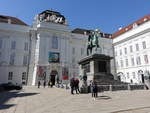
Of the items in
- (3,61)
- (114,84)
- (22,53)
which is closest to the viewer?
(114,84)

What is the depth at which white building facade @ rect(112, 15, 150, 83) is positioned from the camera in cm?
3441

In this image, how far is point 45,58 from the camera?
34.3 metres

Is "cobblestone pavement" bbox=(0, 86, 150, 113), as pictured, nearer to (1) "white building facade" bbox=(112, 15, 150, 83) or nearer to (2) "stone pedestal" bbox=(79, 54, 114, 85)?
(2) "stone pedestal" bbox=(79, 54, 114, 85)

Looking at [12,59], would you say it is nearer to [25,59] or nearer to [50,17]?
[25,59]

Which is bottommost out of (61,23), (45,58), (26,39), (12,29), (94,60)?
(94,60)

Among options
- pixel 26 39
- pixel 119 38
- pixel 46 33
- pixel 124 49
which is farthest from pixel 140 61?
pixel 26 39

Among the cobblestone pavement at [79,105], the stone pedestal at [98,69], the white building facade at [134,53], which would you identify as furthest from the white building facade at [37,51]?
the cobblestone pavement at [79,105]

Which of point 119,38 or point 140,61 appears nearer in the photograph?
point 140,61

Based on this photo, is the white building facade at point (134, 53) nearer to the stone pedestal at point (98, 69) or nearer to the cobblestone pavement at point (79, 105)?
the stone pedestal at point (98, 69)

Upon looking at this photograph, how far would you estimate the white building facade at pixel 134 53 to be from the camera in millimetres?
34406

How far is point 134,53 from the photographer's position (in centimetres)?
3800

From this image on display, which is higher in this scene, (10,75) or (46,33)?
(46,33)

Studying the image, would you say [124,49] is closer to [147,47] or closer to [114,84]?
[147,47]

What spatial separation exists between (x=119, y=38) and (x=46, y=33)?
25.8m
